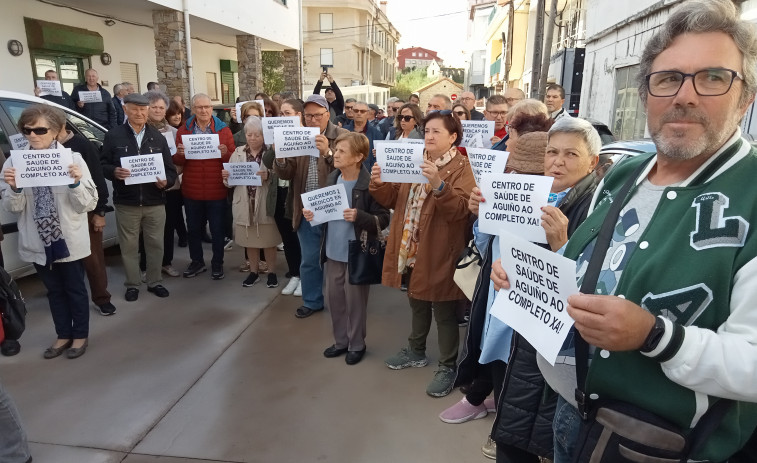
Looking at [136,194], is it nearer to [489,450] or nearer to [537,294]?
[489,450]

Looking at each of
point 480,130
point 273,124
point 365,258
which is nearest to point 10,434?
point 365,258

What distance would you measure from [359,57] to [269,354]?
39.2 meters

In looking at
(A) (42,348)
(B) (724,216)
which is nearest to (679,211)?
(B) (724,216)

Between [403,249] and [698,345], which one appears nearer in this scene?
[698,345]

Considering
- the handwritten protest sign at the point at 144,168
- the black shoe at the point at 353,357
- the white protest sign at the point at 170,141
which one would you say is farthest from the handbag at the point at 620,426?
the white protest sign at the point at 170,141

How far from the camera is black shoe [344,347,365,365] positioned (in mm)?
3895

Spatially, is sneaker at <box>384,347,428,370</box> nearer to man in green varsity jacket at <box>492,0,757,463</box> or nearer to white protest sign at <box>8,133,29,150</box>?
man in green varsity jacket at <box>492,0,757,463</box>

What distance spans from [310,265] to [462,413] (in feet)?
7.04

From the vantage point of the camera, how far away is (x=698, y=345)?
3.59ft

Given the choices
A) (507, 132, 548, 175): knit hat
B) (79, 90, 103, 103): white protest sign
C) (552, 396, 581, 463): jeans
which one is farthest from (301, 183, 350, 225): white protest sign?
(79, 90, 103, 103): white protest sign

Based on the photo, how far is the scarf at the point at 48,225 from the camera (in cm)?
367

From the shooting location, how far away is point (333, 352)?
158 inches

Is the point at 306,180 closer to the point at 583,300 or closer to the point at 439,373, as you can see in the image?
the point at 439,373

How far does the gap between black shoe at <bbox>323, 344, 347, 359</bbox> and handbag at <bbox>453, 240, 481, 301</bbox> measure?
1471 mm
